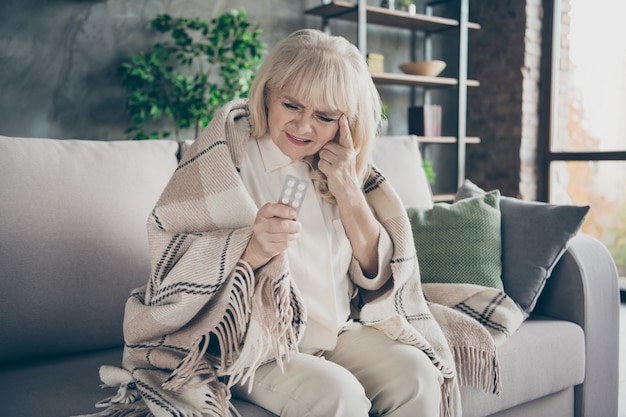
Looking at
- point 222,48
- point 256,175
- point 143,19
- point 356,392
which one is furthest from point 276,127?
point 143,19

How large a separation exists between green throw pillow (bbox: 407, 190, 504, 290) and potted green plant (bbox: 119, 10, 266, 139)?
6.09 ft

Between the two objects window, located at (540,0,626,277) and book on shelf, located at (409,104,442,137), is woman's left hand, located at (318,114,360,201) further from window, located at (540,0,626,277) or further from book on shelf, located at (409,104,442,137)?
window, located at (540,0,626,277)

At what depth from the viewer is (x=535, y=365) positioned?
1.56 meters

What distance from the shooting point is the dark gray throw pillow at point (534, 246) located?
5.48 ft

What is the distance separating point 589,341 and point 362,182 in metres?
0.88

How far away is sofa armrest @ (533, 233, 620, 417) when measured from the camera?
66.5 inches

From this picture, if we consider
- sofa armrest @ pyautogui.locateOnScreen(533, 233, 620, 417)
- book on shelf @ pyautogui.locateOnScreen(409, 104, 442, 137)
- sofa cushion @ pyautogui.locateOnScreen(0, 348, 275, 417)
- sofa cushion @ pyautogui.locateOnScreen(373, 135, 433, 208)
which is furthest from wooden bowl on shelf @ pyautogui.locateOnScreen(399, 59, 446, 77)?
sofa cushion @ pyautogui.locateOnScreen(0, 348, 275, 417)

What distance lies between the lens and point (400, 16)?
387 centimetres

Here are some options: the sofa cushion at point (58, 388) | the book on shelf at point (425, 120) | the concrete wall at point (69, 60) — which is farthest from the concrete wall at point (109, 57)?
the sofa cushion at point (58, 388)

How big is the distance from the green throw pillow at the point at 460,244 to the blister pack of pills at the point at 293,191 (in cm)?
76

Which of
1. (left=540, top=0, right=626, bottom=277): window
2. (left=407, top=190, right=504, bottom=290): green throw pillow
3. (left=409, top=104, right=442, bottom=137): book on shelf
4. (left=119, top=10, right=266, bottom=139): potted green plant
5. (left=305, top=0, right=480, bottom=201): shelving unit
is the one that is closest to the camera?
(left=407, top=190, right=504, bottom=290): green throw pillow

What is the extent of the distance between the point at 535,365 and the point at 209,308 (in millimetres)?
934

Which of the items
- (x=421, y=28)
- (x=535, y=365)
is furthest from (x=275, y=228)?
(x=421, y=28)

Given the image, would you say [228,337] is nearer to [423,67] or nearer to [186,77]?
[186,77]
